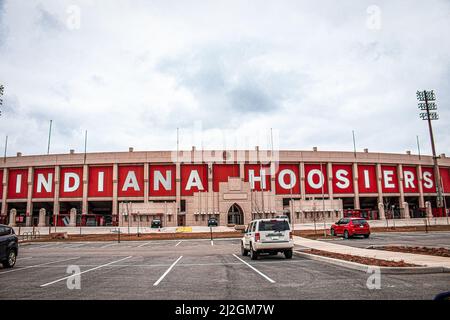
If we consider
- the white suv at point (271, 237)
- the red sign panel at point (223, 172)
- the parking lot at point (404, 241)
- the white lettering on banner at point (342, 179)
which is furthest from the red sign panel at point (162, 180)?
the white suv at point (271, 237)

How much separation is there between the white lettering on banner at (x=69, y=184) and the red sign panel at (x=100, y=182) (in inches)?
99.3

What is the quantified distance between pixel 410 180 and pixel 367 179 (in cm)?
1090

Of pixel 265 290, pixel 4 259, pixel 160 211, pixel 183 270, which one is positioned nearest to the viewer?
pixel 265 290

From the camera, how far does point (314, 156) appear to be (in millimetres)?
72750

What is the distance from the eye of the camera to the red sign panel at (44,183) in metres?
71.1

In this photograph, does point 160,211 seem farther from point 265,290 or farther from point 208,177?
point 265,290

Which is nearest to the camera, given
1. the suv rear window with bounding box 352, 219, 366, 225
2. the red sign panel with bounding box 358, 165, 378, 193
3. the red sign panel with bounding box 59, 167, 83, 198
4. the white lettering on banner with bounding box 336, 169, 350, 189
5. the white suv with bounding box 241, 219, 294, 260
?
the white suv with bounding box 241, 219, 294, 260

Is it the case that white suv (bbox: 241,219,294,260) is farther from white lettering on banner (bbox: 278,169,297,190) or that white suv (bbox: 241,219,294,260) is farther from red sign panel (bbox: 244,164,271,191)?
white lettering on banner (bbox: 278,169,297,190)

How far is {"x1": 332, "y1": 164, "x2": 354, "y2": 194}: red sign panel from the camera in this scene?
241 ft

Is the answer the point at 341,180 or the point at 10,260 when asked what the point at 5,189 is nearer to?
the point at 10,260

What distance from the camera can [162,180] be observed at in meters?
69.9

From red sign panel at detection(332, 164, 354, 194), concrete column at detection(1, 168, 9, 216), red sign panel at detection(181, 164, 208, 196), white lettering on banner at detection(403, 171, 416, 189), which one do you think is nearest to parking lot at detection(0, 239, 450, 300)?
red sign panel at detection(181, 164, 208, 196)
